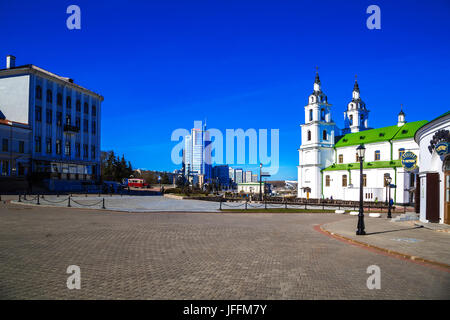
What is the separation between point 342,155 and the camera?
207 feet

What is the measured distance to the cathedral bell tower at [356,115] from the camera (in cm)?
7456

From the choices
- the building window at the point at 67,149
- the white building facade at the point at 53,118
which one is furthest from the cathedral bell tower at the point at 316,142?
the building window at the point at 67,149

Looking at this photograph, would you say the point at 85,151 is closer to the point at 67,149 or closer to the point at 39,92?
the point at 67,149

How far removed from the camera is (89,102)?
56188 millimetres

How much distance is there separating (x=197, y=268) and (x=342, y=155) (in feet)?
201

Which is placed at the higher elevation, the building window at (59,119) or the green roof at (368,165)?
the building window at (59,119)

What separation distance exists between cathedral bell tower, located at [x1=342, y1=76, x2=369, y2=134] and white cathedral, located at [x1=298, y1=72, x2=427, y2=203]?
6553mm

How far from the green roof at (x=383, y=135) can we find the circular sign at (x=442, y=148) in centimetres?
4058

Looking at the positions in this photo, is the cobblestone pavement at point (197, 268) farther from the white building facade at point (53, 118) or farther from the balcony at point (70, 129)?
the balcony at point (70, 129)

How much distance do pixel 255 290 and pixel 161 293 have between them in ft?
6.03

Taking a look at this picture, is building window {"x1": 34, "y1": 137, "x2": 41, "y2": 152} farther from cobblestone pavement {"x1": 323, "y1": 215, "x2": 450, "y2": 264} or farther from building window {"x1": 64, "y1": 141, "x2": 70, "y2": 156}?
cobblestone pavement {"x1": 323, "y1": 215, "x2": 450, "y2": 264}

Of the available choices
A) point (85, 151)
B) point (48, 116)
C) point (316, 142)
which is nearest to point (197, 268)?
point (48, 116)
